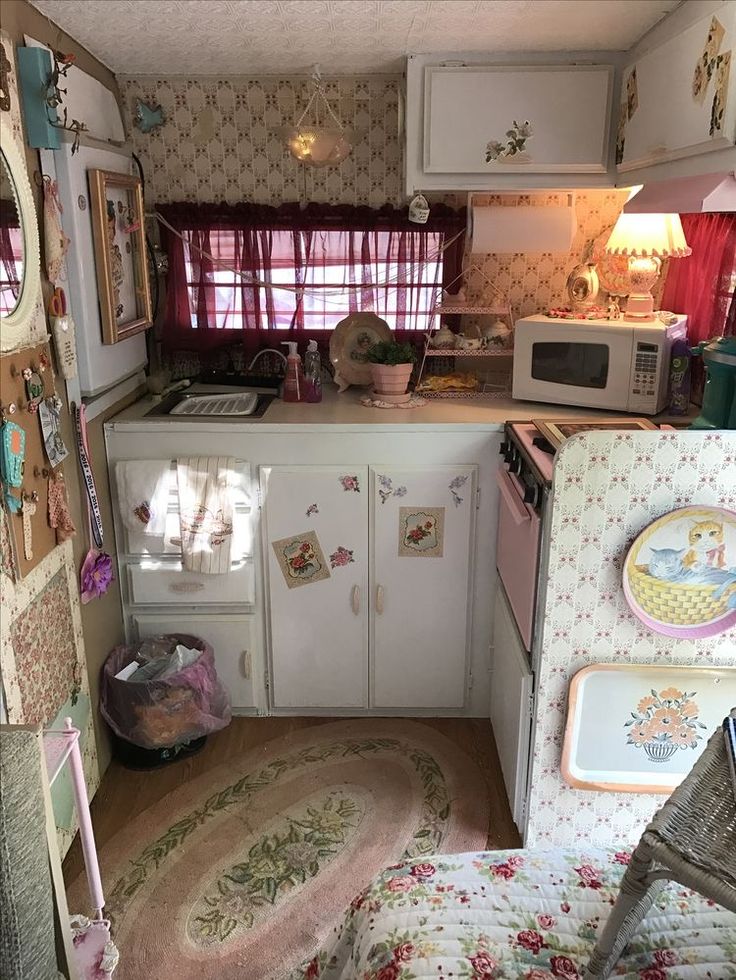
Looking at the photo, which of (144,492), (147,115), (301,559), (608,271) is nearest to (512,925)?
(301,559)

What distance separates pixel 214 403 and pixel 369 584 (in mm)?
841

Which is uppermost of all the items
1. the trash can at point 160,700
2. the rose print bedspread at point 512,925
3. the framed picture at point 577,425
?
the framed picture at point 577,425

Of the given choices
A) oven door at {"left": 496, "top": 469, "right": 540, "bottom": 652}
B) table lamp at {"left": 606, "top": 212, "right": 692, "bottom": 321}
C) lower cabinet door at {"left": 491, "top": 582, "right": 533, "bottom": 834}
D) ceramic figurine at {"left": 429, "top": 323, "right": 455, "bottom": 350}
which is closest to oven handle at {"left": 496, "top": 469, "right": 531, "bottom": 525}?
oven door at {"left": 496, "top": 469, "right": 540, "bottom": 652}

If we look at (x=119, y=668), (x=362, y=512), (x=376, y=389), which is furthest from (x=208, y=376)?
(x=119, y=668)

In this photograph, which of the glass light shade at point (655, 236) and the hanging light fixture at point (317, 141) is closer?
the glass light shade at point (655, 236)

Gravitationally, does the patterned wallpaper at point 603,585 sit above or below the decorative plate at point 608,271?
below

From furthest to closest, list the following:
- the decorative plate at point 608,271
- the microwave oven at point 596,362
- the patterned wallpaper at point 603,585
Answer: the decorative plate at point 608,271
the microwave oven at point 596,362
the patterned wallpaper at point 603,585

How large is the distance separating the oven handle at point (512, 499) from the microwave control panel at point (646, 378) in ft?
1.55

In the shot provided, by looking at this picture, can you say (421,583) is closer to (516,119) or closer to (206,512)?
(206,512)

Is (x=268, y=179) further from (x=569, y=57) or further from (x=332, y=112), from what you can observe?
(x=569, y=57)

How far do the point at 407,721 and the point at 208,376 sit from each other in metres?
1.49

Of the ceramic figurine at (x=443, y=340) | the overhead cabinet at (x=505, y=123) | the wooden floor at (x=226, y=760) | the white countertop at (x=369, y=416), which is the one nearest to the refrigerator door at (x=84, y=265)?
the white countertop at (x=369, y=416)

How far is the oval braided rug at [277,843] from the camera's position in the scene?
77.6 inches

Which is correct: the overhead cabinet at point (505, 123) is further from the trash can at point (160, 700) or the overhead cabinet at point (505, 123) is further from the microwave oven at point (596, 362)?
the trash can at point (160, 700)
